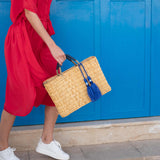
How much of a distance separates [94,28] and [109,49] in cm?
25

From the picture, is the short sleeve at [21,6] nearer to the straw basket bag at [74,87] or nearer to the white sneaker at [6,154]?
the straw basket bag at [74,87]

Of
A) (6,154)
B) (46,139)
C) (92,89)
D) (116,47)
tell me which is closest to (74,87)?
(92,89)

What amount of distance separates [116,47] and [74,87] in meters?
0.97

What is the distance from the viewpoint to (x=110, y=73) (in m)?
2.91

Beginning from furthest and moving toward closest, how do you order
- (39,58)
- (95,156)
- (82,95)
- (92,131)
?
(92,131) < (95,156) < (39,58) < (82,95)

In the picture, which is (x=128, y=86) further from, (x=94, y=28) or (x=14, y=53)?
(x=14, y=53)

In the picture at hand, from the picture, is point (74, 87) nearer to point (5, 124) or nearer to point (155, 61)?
point (5, 124)

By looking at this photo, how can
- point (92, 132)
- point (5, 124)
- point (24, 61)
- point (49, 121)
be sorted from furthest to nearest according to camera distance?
point (92, 132)
point (49, 121)
point (5, 124)
point (24, 61)

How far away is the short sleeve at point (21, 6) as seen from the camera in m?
1.99

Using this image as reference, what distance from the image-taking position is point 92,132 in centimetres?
280

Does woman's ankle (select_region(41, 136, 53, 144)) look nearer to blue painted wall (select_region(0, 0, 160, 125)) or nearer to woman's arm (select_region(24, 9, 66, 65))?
blue painted wall (select_region(0, 0, 160, 125))

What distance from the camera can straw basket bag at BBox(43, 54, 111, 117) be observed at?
205cm

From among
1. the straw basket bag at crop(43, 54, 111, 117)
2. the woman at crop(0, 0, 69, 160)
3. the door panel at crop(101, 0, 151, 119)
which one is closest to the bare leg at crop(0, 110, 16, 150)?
the woman at crop(0, 0, 69, 160)

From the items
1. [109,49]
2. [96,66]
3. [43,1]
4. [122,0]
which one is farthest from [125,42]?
[43,1]
